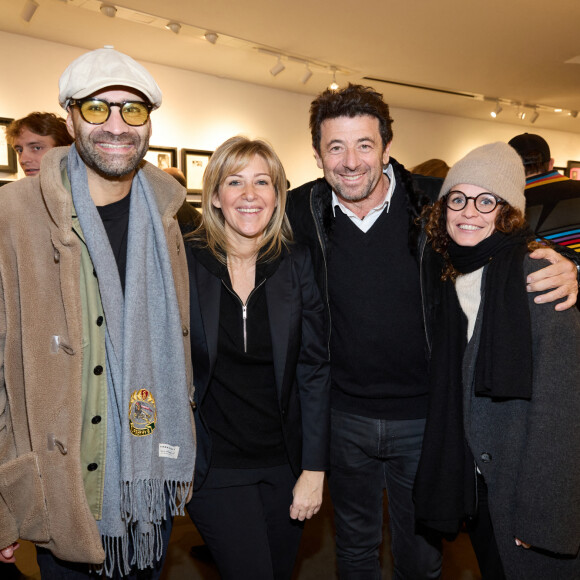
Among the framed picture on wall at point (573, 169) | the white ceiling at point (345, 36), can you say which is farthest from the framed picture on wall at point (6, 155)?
the framed picture on wall at point (573, 169)

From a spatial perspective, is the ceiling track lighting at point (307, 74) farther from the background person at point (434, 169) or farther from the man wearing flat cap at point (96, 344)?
the man wearing flat cap at point (96, 344)

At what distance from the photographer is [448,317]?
1.97m

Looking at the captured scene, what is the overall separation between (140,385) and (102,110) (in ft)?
3.01

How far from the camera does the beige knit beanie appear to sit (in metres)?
1.87

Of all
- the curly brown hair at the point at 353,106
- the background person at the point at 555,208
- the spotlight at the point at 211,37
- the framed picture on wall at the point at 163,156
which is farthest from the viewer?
the framed picture on wall at the point at 163,156

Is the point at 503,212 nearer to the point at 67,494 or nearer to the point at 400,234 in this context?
the point at 400,234

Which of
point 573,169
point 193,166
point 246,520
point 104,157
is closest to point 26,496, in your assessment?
point 246,520

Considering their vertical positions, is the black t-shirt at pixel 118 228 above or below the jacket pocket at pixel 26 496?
above

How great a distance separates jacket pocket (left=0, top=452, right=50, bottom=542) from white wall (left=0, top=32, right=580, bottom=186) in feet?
14.2

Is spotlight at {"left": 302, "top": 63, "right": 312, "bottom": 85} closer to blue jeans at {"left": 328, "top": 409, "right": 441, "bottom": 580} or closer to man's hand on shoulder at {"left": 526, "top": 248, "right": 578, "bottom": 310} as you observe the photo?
blue jeans at {"left": 328, "top": 409, "right": 441, "bottom": 580}

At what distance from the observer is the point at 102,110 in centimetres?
176

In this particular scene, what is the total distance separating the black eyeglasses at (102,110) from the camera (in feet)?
5.75

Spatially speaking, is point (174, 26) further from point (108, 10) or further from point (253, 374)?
point (253, 374)

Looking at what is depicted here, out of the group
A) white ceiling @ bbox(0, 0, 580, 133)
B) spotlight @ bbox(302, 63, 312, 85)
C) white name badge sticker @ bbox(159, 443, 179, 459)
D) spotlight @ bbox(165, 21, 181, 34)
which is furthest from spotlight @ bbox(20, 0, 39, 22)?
white name badge sticker @ bbox(159, 443, 179, 459)
